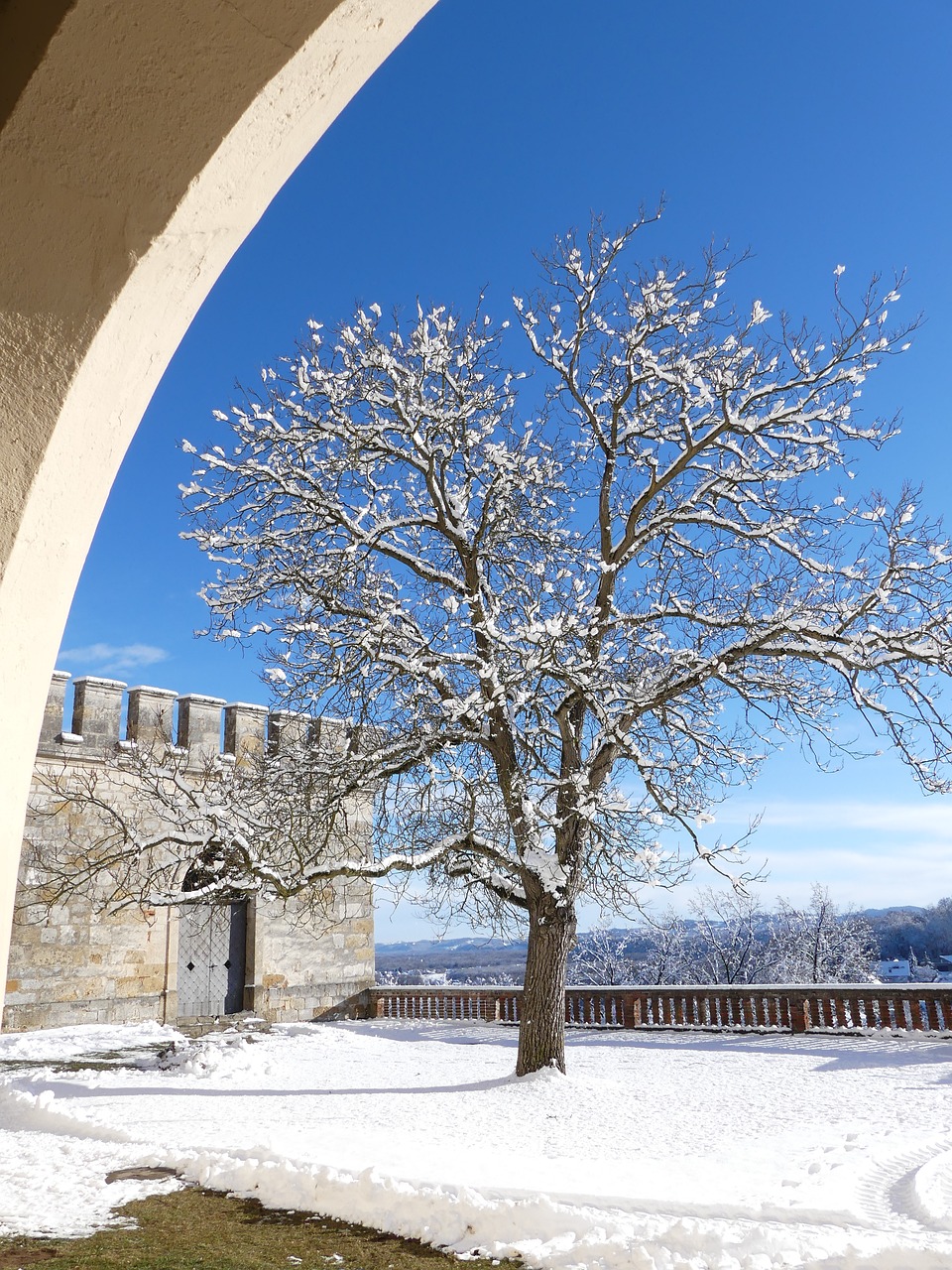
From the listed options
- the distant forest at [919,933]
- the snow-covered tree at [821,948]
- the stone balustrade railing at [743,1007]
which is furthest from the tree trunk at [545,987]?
the distant forest at [919,933]

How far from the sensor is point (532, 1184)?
5.72m

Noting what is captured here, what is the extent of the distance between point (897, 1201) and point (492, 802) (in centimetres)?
564

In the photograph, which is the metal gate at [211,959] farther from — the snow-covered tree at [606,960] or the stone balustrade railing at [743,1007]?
the snow-covered tree at [606,960]

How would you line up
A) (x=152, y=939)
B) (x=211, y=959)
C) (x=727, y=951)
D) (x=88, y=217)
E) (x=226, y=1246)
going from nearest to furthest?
(x=88, y=217)
(x=226, y=1246)
(x=152, y=939)
(x=211, y=959)
(x=727, y=951)

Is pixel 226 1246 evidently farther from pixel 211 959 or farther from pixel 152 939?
pixel 211 959

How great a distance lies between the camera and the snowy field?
4988 mm

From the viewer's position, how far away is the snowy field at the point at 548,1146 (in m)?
4.99

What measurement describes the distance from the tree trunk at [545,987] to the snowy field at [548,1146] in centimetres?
31

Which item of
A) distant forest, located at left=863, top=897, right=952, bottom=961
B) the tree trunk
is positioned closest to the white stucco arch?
the tree trunk

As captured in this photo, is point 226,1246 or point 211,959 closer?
point 226,1246

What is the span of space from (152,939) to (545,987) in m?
9.50

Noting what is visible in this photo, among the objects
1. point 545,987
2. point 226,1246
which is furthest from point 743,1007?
point 226,1246

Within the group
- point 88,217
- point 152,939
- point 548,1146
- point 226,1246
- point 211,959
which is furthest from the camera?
point 211,959

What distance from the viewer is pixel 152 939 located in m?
16.8
